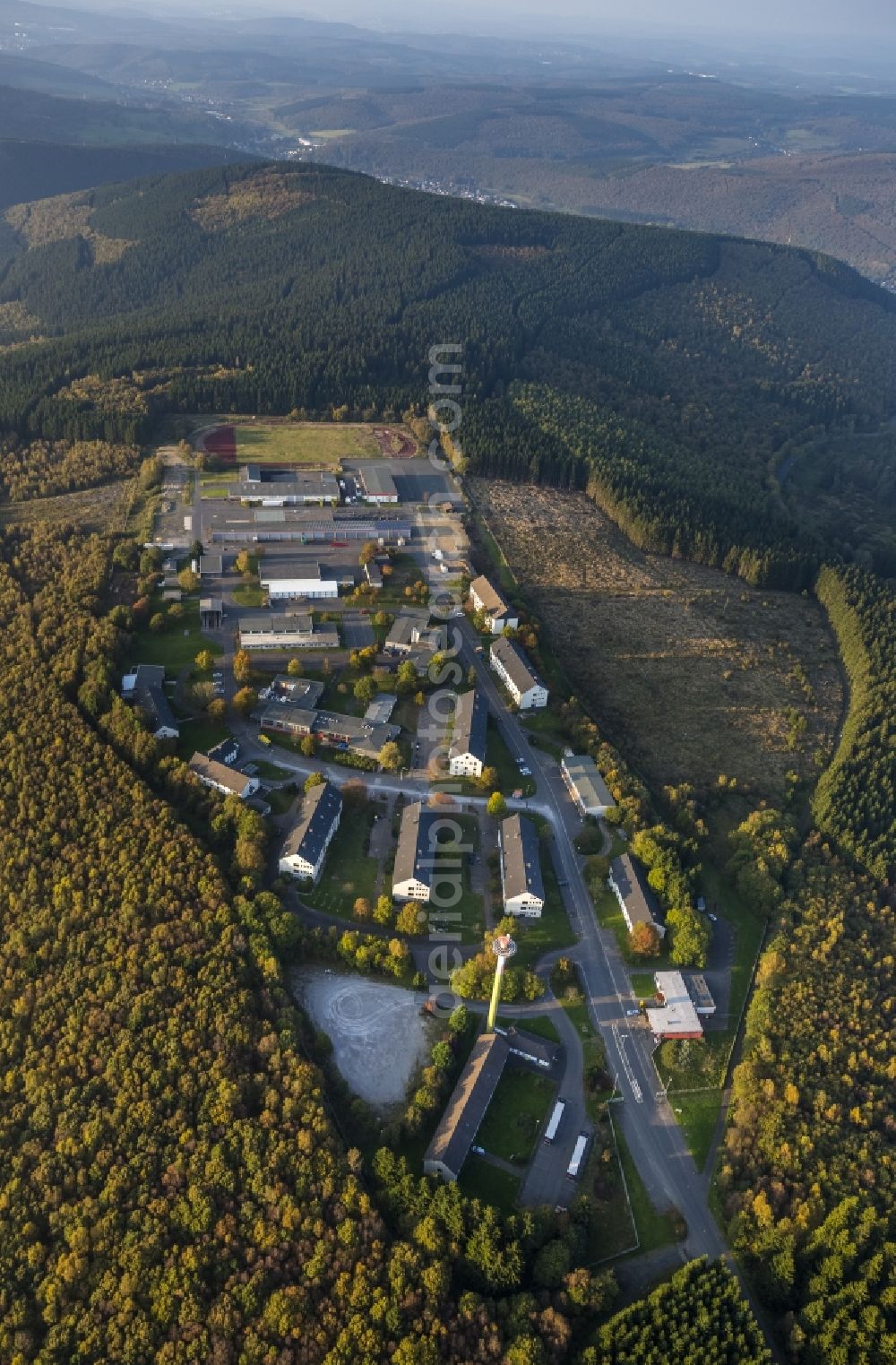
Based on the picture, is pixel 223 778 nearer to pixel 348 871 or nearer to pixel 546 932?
pixel 348 871

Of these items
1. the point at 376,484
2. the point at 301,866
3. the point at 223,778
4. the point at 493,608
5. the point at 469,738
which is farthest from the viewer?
the point at 376,484

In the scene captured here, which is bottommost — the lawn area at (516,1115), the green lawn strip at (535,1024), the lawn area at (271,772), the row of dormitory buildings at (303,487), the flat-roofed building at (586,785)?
the lawn area at (516,1115)

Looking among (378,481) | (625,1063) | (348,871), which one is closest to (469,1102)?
(625,1063)

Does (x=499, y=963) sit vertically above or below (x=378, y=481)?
below

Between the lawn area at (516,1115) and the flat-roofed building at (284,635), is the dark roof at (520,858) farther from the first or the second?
the flat-roofed building at (284,635)

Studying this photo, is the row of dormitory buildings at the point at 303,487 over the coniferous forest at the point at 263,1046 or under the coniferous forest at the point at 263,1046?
over

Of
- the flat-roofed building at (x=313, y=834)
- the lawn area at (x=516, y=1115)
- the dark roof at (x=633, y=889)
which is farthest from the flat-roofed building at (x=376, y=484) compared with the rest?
the lawn area at (x=516, y=1115)

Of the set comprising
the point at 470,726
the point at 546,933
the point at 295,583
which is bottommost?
the point at 546,933
